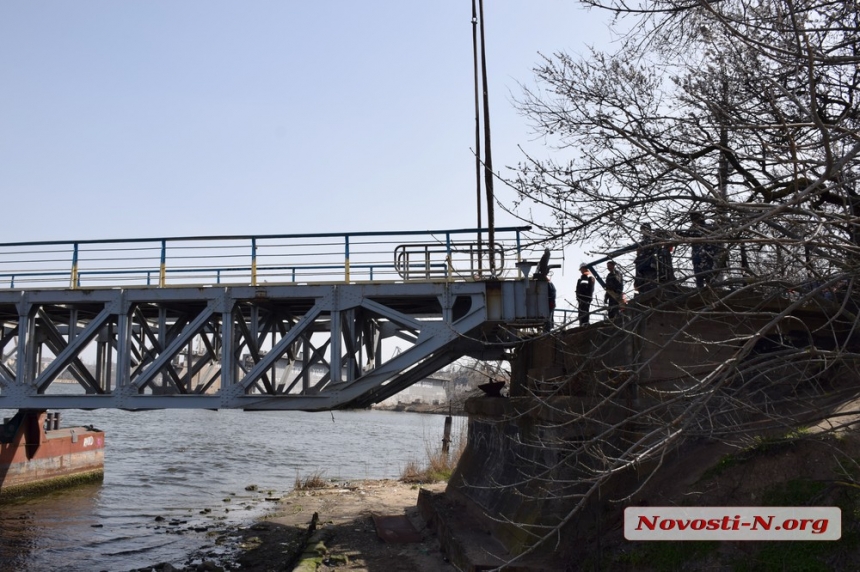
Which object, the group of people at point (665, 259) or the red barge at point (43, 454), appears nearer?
the group of people at point (665, 259)

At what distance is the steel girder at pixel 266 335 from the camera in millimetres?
15430

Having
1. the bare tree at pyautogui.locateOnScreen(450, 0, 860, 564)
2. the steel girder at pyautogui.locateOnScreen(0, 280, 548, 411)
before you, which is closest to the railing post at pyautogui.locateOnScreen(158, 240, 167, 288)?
the steel girder at pyautogui.locateOnScreen(0, 280, 548, 411)

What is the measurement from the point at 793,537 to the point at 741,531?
496mm

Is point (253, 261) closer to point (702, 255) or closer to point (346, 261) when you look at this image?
point (346, 261)

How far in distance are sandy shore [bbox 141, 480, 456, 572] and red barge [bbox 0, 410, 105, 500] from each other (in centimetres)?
815

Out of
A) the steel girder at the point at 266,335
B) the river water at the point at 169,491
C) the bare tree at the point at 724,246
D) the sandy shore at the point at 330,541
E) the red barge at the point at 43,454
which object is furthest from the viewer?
the red barge at the point at 43,454

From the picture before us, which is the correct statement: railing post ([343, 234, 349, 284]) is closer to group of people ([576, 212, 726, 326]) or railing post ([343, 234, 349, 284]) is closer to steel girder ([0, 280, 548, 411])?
steel girder ([0, 280, 548, 411])

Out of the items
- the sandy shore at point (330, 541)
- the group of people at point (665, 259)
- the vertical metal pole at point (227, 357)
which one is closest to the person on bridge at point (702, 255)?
the group of people at point (665, 259)

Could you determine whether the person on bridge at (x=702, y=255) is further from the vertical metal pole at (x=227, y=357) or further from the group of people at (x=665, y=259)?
the vertical metal pole at (x=227, y=357)

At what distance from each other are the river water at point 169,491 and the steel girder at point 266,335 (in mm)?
3361

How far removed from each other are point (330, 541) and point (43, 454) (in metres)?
14.4

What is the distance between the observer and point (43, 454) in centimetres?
2494

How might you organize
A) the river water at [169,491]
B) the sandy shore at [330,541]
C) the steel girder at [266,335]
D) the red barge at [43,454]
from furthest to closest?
the red barge at [43,454], the river water at [169,491], the steel girder at [266,335], the sandy shore at [330,541]

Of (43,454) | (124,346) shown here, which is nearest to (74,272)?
(124,346)
